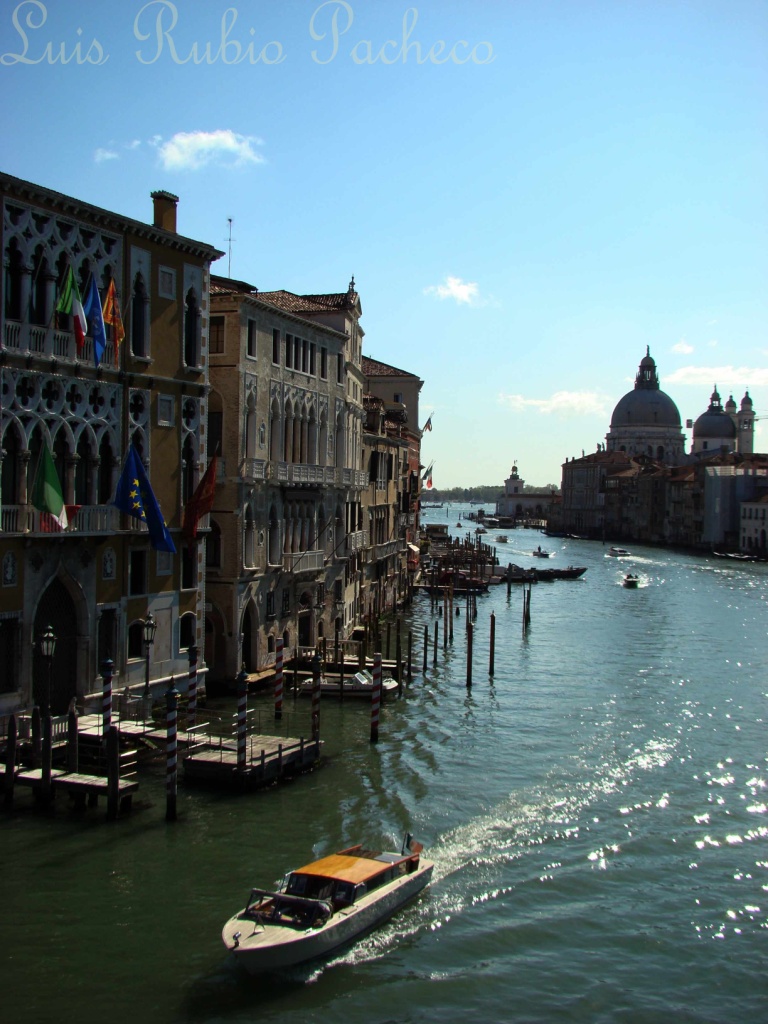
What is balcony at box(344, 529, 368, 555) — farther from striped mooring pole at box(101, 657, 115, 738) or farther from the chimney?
striped mooring pole at box(101, 657, 115, 738)

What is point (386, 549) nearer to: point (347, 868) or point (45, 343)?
point (45, 343)

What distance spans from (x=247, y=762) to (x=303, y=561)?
1123 centimetres

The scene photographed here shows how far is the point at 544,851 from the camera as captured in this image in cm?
1638

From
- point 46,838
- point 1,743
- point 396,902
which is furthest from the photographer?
point 1,743

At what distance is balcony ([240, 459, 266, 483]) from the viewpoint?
2595cm

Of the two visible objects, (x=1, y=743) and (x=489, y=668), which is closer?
(x=1, y=743)

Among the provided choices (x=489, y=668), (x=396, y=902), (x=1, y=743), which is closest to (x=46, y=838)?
(x=1, y=743)

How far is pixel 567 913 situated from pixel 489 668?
61.7ft

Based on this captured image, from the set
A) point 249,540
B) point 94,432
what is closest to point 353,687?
point 249,540

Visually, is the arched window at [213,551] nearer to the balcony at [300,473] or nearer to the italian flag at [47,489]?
the balcony at [300,473]

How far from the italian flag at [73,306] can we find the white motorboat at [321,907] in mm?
9913

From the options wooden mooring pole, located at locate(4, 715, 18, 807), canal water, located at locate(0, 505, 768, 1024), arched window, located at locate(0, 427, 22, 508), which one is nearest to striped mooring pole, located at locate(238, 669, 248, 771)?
canal water, located at locate(0, 505, 768, 1024)

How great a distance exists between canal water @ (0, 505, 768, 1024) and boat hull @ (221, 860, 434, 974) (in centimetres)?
17

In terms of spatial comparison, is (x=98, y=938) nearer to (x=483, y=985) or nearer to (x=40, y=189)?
(x=483, y=985)
